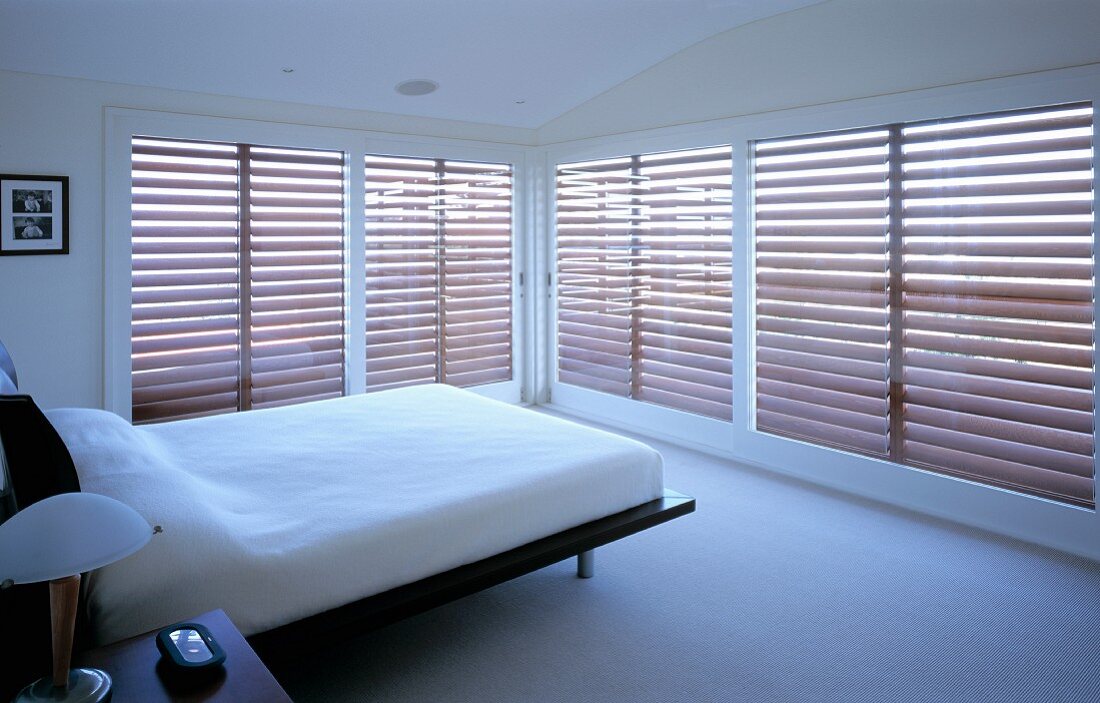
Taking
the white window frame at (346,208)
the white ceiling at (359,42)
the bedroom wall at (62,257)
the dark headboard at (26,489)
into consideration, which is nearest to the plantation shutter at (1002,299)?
the white ceiling at (359,42)

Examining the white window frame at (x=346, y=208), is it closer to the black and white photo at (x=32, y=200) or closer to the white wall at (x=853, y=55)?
the black and white photo at (x=32, y=200)

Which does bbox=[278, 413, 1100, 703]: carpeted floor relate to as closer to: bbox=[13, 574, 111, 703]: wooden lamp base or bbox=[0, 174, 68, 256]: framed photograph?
bbox=[13, 574, 111, 703]: wooden lamp base

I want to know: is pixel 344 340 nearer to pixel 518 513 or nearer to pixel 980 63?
pixel 518 513

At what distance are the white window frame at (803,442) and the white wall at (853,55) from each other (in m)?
0.07

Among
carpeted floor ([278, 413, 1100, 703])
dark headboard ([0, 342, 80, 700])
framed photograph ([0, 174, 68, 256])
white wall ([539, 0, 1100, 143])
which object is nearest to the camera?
dark headboard ([0, 342, 80, 700])

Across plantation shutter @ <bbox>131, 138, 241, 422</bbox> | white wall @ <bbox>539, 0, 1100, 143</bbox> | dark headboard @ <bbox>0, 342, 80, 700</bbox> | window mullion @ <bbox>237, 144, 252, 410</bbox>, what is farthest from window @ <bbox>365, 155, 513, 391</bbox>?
dark headboard @ <bbox>0, 342, 80, 700</bbox>

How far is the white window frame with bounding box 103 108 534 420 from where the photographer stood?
3943 mm

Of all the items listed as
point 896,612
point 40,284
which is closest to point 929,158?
point 896,612

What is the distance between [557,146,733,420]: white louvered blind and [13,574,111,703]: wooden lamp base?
3746mm

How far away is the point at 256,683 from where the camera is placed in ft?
4.75

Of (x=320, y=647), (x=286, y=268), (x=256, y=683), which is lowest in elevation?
(x=320, y=647)

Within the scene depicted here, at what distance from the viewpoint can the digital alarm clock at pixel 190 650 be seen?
1.45 metres

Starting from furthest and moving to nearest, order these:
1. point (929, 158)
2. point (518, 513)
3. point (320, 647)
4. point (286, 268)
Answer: point (286, 268) → point (929, 158) → point (518, 513) → point (320, 647)

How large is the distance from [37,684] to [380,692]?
1.04 meters
